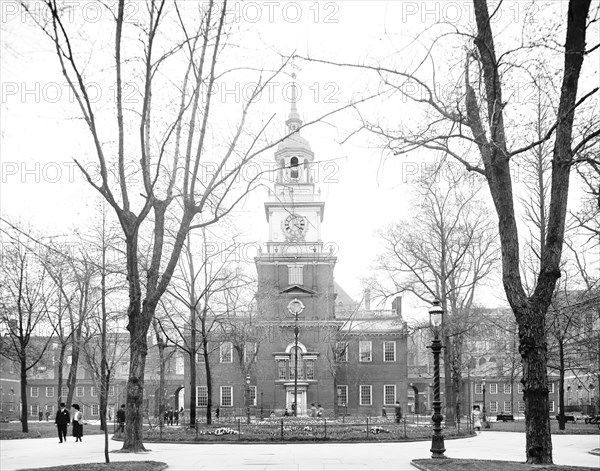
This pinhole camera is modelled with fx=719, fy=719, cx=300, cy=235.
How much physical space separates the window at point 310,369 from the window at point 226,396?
23.6ft

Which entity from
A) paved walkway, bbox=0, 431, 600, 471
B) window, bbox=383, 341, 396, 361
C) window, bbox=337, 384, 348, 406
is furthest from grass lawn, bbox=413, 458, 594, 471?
window, bbox=383, 341, 396, 361

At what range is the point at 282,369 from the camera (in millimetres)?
55875

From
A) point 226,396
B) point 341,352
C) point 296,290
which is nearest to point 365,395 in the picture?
point 341,352

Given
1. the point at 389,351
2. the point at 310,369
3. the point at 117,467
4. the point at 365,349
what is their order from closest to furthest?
the point at 117,467 → the point at 310,369 → the point at 389,351 → the point at 365,349

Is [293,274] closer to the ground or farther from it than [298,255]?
closer to the ground

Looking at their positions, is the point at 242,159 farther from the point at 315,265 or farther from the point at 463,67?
the point at 315,265

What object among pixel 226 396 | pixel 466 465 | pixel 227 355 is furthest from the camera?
pixel 227 355

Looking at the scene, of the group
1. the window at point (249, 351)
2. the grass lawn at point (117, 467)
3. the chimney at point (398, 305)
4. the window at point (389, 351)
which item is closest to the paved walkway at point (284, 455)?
the grass lawn at point (117, 467)

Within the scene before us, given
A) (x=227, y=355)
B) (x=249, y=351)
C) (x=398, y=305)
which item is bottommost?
(x=227, y=355)

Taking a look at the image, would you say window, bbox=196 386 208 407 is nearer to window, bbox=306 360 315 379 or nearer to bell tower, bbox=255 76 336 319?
window, bbox=306 360 315 379

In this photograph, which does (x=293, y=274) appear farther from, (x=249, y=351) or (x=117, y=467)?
(x=117, y=467)

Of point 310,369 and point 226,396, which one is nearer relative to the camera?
point 310,369

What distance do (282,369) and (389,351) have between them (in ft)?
34.4

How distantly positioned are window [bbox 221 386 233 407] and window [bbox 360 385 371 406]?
10.9 m
